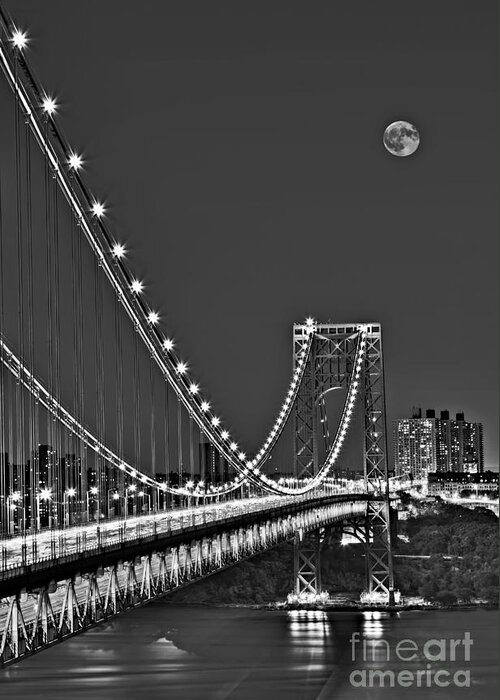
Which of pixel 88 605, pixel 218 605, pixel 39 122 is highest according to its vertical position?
pixel 39 122

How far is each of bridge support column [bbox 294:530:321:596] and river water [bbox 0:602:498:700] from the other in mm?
2167

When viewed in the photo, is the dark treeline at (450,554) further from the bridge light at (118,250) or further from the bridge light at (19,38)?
the bridge light at (19,38)

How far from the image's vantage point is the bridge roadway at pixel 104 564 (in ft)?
74.9

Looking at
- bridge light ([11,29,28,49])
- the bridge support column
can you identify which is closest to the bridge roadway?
bridge light ([11,29,28,49])

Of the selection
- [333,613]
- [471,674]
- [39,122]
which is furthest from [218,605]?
[39,122]

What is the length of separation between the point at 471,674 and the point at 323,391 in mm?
28916

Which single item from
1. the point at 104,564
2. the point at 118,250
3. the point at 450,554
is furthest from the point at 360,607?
the point at 104,564

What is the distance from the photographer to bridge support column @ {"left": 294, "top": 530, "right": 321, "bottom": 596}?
6708 cm

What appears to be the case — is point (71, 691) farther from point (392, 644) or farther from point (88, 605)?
point (88, 605)

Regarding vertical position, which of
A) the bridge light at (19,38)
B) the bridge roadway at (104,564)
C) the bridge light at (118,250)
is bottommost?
the bridge roadway at (104,564)

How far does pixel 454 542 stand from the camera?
86625 mm

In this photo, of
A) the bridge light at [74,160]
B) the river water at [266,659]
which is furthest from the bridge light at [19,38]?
the river water at [266,659]

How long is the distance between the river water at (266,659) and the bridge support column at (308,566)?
7.11 feet

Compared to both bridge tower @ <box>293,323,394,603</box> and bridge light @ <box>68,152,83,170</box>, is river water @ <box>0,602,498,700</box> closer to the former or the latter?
bridge tower @ <box>293,323,394,603</box>
